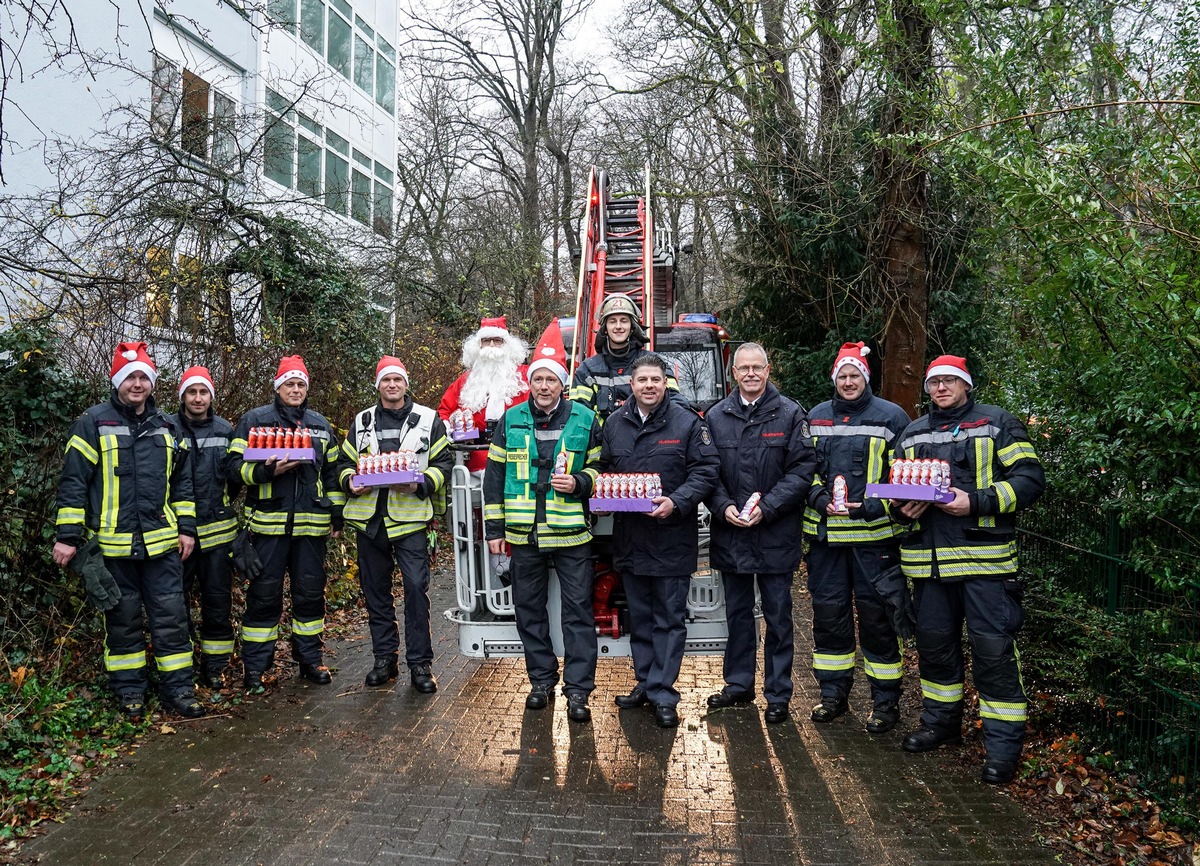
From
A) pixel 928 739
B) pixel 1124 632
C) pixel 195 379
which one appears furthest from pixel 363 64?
pixel 1124 632

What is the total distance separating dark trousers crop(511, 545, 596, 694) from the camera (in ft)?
18.3

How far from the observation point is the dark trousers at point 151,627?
5410 millimetres

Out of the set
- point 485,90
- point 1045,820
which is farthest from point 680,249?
point 485,90

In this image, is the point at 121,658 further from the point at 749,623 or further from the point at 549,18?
the point at 549,18

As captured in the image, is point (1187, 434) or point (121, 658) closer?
point (1187, 434)

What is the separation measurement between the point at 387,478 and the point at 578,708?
1958mm

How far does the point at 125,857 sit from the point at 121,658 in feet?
6.17

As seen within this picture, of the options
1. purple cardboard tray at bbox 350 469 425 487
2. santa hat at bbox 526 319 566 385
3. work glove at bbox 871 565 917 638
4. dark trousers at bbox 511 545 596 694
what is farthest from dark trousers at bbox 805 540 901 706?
purple cardboard tray at bbox 350 469 425 487

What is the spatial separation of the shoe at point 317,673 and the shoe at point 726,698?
279 centimetres

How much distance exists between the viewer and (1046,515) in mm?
5457

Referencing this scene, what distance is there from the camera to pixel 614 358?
247 inches

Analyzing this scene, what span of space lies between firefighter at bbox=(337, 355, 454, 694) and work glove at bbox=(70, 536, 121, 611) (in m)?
1.51

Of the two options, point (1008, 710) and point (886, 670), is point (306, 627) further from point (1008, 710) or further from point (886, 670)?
point (1008, 710)

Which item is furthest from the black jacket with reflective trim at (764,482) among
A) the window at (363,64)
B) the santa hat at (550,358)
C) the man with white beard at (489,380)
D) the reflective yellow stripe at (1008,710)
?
the window at (363,64)
